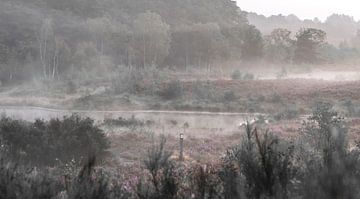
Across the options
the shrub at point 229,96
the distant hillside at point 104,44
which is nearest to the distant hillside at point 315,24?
the distant hillside at point 104,44

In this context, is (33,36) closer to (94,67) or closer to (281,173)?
(94,67)

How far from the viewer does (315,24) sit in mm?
152625

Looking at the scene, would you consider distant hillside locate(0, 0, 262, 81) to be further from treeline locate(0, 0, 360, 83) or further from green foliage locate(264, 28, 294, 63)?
green foliage locate(264, 28, 294, 63)

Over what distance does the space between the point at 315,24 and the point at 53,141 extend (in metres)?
144

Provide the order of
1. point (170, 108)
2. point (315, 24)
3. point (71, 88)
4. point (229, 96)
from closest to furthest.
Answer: point (170, 108) → point (229, 96) → point (71, 88) → point (315, 24)

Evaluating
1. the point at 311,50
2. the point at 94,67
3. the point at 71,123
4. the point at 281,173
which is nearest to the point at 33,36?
the point at 94,67

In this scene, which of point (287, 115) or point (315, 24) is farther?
point (315, 24)

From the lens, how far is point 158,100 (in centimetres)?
3847

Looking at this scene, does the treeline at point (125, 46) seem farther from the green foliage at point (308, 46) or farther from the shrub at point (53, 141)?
the shrub at point (53, 141)

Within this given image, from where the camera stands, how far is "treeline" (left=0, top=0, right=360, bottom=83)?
64.6m

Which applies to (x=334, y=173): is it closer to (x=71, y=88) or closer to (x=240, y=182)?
(x=240, y=182)

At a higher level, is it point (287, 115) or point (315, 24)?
point (315, 24)

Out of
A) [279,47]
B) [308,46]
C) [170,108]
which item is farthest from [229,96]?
[279,47]

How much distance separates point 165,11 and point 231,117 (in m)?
65.1
